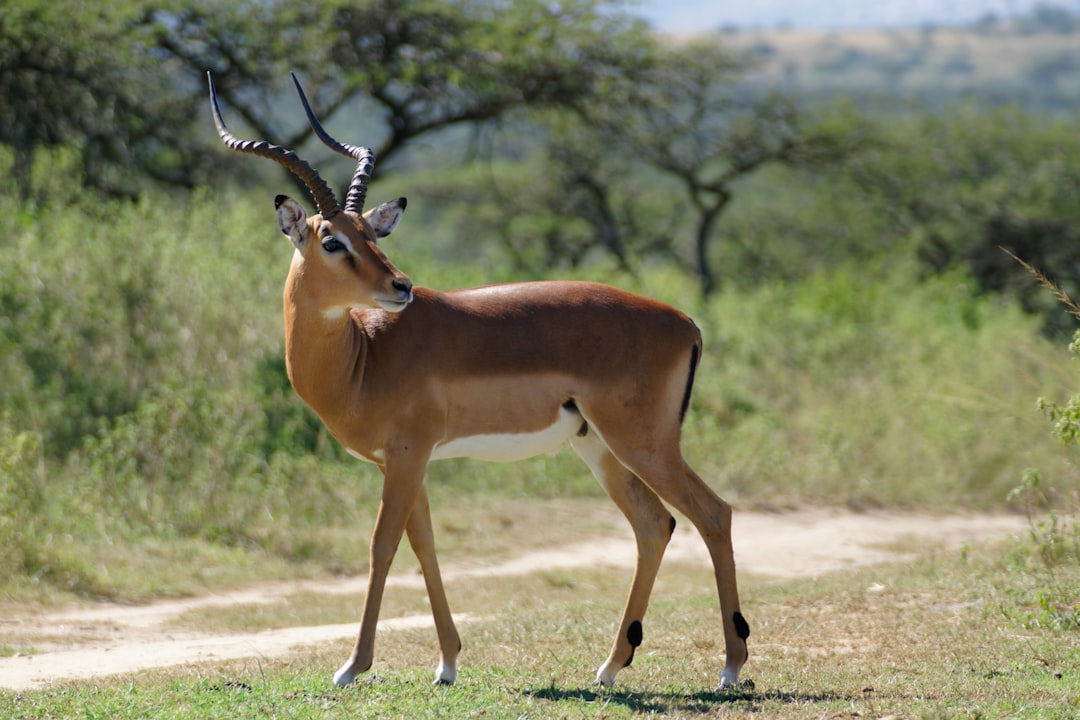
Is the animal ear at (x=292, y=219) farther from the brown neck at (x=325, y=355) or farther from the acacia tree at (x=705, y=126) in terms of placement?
the acacia tree at (x=705, y=126)

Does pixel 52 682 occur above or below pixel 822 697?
below

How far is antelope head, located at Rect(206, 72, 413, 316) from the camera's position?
20.3 ft

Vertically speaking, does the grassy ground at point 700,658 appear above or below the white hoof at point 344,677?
below

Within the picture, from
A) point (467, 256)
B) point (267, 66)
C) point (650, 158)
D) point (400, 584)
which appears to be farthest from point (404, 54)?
point (467, 256)

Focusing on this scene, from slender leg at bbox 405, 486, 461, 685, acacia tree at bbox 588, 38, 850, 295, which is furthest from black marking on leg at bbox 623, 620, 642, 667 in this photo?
acacia tree at bbox 588, 38, 850, 295

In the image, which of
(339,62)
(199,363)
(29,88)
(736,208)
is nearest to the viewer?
(199,363)

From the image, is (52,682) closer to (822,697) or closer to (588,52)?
Result: (822,697)

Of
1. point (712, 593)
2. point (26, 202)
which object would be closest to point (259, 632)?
point (712, 593)

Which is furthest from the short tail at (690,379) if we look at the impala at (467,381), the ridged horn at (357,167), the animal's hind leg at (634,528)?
the ridged horn at (357,167)

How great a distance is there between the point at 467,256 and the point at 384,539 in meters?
26.3

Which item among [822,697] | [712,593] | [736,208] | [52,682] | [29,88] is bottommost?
[736,208]

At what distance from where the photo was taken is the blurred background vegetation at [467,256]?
11711mm

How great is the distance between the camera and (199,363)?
13547 mm

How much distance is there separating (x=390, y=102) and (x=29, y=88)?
16.5 feet
